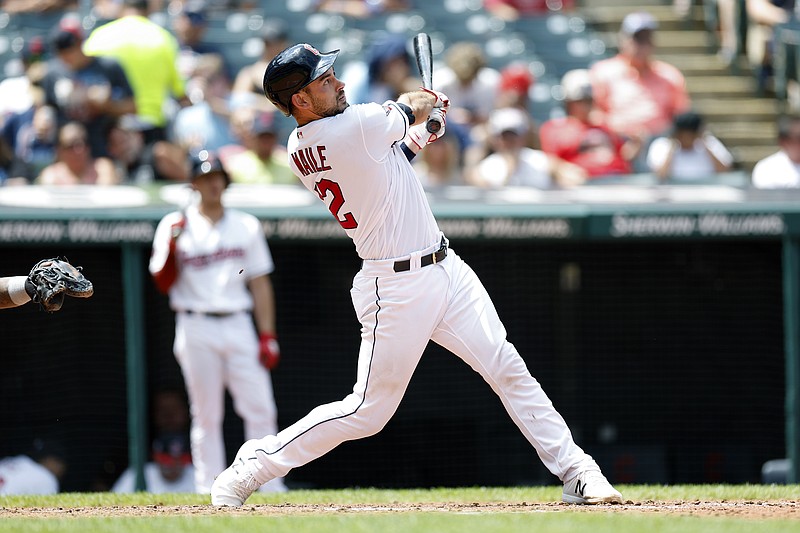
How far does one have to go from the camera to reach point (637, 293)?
8047 millimetres

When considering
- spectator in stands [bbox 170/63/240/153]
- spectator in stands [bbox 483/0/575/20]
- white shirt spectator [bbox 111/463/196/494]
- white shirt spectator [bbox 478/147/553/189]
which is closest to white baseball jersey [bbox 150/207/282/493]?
white shirt spectator [bbox 111/463/196/494]

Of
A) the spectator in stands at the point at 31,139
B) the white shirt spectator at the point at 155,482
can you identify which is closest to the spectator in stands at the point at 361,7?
the spectator in stands at the point at 31,139

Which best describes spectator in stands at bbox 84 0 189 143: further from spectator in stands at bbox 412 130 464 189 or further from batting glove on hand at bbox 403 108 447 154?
batting glove on hand at bbox 403 108 447 154

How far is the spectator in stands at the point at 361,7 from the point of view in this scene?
37.6 feet

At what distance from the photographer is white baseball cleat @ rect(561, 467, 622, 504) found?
4.95m

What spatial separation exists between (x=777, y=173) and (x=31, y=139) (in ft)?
17.0

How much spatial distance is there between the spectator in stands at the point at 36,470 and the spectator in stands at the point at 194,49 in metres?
3.29

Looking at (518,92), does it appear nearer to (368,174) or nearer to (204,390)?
(204,390)

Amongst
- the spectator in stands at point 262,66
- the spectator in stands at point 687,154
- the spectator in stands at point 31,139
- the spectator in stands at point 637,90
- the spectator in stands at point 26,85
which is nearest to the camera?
the spectator in stands at point 31,139

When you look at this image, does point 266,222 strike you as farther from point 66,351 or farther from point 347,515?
point 347,515

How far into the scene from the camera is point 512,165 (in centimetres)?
875

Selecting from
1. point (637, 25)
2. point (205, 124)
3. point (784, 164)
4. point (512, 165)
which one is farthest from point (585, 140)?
point (205, 124)

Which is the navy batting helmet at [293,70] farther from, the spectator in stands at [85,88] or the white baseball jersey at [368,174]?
the spectator in stands at [85,88]

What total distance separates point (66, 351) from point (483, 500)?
11.2 ft
